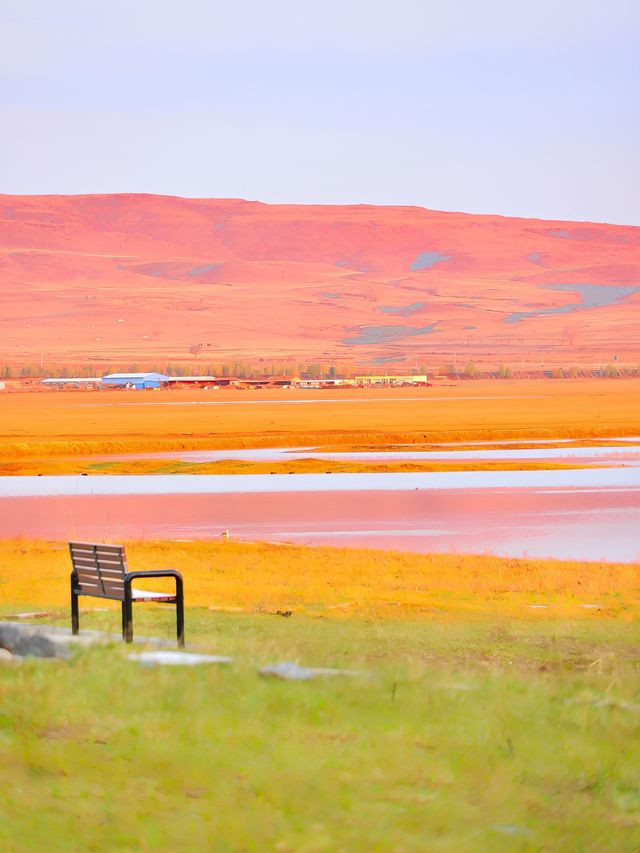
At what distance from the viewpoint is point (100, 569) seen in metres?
12.2

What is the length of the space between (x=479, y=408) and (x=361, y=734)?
78.6 meters

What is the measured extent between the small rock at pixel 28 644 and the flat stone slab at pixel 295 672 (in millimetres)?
1479

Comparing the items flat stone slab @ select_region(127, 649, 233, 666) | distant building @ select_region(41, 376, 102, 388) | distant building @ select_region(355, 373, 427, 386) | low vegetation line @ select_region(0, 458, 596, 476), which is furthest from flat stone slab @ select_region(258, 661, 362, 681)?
distant building @ select_region(41, 376, 102, 388)

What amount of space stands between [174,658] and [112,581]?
2.21 metres

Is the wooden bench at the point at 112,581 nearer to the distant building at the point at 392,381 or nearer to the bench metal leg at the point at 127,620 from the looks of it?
the bench metal leg at the point at 127,620

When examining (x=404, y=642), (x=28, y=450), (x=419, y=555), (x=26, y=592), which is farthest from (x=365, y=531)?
(x=28, y=450)

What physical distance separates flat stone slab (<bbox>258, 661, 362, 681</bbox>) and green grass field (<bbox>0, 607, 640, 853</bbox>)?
0.12 metres

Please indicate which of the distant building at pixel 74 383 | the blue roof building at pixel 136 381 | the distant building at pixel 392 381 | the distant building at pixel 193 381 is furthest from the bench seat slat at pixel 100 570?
the distant building at pixel 74 383

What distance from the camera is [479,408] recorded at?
85875mm

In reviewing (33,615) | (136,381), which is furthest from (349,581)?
(136,381)

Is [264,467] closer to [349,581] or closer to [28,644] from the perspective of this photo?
[349,581]

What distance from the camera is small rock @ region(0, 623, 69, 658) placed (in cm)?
1002

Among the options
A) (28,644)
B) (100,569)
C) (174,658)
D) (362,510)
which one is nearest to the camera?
(174,658)

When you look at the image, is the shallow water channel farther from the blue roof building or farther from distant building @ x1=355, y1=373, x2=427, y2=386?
distant building @ x1=355, y1=373, x2=427, y2=386
